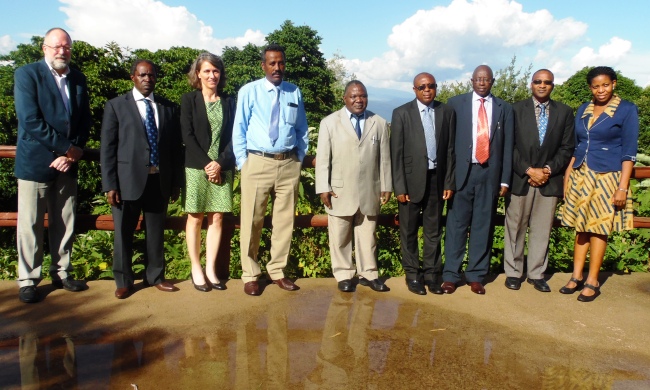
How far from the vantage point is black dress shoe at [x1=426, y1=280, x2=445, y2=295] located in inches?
179

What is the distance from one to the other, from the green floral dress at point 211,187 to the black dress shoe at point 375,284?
1.26 meters

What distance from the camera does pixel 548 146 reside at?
454 cm

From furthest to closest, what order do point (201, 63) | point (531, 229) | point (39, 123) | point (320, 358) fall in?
point (531, 229)
point (201, 63)
point (39, 123)
point (320, 358)

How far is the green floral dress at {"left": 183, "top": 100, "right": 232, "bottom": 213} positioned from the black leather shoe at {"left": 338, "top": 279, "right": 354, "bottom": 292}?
1.08m

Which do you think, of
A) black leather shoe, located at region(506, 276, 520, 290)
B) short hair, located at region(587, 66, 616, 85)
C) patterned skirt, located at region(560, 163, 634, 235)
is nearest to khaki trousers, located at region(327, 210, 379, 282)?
black leather shoe, located at region(506, 276, 520, 290)

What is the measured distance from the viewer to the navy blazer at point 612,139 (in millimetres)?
4309

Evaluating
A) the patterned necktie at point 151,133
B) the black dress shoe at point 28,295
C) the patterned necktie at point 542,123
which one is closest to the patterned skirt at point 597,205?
the patterned necktie at point 542,123

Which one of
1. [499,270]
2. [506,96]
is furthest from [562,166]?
[506,96]

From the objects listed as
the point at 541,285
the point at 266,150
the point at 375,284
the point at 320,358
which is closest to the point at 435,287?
the point at 375,284

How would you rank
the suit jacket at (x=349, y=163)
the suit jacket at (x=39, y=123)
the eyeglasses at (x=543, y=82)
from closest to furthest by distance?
the suit jacket at (x=39, y=123) < the suit jacket at (x=349, y=163) < the eyeglasses at (x=543, y=82)

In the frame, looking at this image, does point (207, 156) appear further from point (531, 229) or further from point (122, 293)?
point (531, 229)

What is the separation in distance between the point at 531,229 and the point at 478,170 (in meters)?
0.74

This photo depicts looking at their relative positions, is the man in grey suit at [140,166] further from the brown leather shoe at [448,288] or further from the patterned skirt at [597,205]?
the patterned skirt at [597,205]

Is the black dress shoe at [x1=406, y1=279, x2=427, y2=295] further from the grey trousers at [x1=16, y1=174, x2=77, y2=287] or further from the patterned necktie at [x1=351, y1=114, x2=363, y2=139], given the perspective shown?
the grey trousers at [x1=16, y1=174, x2=77, y2=287]
